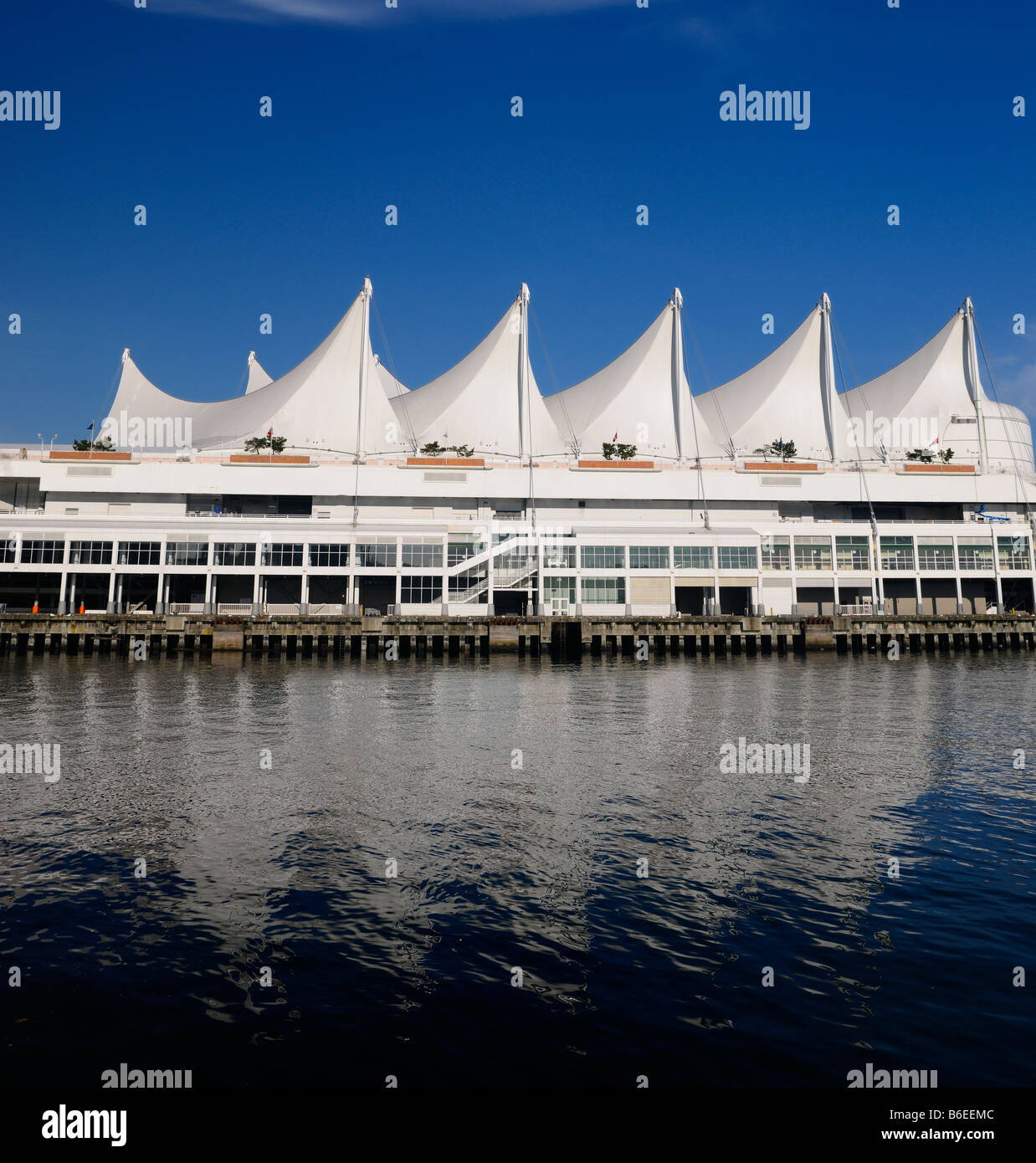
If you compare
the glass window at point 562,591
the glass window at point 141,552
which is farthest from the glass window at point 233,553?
the glass window at point 562,591

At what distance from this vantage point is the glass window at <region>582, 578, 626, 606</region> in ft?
200

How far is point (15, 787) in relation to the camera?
15.5 m

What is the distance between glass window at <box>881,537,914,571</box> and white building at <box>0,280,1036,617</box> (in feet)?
0.47

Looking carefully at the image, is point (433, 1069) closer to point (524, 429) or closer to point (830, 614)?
point (830, 614)

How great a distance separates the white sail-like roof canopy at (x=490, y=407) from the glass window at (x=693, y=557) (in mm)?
21869

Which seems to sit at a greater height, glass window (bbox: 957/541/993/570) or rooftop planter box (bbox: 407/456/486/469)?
rooftop planter box (bbox: 407/456/486/469)

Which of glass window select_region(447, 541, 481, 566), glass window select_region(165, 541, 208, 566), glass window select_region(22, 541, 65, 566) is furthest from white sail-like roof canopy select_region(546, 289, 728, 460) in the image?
glass window select_region(22, 541, 65, 566)

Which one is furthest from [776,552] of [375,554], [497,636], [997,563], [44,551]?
[44,551]

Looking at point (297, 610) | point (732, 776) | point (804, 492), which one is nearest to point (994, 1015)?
point (732, 776)

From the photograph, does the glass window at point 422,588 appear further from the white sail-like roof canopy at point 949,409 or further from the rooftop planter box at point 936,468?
the white sail-like roof canopy at point 949,409

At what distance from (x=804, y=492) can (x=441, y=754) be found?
64.3 metres

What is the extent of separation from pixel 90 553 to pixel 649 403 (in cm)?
4882

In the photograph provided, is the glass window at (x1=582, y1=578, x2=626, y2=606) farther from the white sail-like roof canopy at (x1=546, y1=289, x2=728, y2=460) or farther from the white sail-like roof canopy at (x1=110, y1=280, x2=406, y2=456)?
the white sail-like roof canopy at (x1=110, y1=280, x2=406, y2=456)

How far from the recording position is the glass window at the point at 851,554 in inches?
2613
